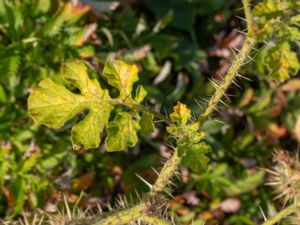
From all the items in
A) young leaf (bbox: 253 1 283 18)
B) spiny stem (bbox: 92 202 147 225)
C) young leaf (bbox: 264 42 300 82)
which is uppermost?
young leaf (bbox: 253 1 283 18)

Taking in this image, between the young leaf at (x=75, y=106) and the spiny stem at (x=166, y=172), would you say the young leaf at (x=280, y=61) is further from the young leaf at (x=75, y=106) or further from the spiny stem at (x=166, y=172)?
the young leaf at (x=75, y=106)

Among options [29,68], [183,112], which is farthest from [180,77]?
[183,112]

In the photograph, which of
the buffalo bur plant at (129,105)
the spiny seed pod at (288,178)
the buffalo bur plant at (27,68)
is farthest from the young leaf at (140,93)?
the buffalo bur plant at (27,68)

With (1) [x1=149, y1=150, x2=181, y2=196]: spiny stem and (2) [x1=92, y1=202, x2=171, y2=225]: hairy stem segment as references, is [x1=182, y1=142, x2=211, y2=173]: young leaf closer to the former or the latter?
(1) [x1=149, y1=150, x2=181, y2=196]: spiny stem

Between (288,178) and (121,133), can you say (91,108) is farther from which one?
(288,178)

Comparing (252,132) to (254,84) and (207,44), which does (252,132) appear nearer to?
(254,84)

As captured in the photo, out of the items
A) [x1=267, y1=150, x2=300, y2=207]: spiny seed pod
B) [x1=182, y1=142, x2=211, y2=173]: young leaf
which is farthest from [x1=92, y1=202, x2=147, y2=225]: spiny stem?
[x1=267, y1=150, x2=300, y2=207]: spiny seed pod
